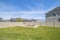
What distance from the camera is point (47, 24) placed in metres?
28.0

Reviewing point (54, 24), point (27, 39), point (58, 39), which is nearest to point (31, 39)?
point (27, 39)

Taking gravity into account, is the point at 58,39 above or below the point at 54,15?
below

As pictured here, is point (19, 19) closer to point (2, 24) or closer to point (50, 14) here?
point (50, 14)

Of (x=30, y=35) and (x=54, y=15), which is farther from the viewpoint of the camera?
(x=54, y=15)

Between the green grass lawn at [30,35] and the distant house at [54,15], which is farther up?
the distant house at [54,15]

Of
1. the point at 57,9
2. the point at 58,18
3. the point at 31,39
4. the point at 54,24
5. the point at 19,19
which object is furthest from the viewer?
the point at 19,19

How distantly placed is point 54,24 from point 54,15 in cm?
984

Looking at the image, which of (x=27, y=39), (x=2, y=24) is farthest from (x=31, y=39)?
(x=2, y=24)

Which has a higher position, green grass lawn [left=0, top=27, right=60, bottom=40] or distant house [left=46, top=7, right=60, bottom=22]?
distant house [left=46, top=7, right=60, bottom=22]

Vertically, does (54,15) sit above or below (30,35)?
above

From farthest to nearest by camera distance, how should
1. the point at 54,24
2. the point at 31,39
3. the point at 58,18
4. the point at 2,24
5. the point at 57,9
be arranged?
the point at 57,9 < the point at 58,18 < the point at 54,24 < the point at 2,24 < the point at 31,39

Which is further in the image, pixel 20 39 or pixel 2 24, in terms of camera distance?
pixel 2 24

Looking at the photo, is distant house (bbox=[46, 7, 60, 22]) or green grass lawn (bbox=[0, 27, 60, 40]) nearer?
green grass lawn (bbox=[0, 27, 60, 40])

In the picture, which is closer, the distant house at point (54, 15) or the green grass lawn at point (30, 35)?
the green grass lawn at point (30, 35)
